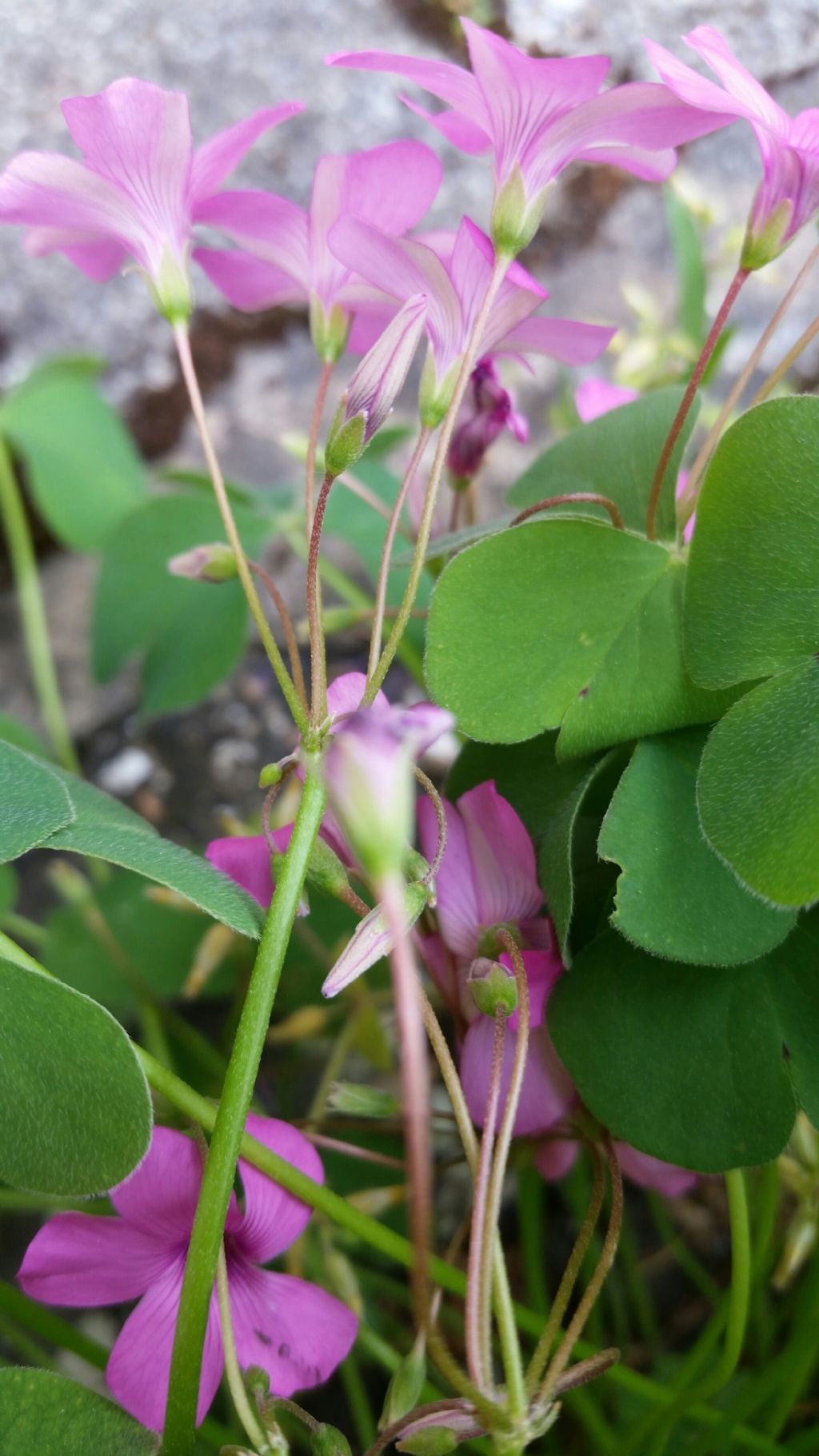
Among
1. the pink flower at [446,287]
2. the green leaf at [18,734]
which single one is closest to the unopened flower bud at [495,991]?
the pink flower at [446,287]

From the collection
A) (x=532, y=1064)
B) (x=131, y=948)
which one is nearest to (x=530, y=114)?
(x=532, y=1064)

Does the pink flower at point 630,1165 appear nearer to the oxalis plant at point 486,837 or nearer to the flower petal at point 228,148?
the oxalis plant at point 486,837

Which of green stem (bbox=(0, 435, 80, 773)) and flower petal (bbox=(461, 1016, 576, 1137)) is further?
green stem (bbox=(0, 435, 80, 773))

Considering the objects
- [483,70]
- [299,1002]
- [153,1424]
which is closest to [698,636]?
[483,70]

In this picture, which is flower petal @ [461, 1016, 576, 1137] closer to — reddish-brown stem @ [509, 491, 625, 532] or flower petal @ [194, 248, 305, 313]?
reddish-brown stem @ [509, 491, 625, 532]

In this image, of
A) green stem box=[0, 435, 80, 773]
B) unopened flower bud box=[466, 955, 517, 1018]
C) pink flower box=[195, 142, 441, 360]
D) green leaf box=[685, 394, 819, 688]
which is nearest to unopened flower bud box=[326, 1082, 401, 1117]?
Answer: unopened flower bud box=[466, 955, 517, 1018]

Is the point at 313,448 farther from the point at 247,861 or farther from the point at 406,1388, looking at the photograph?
the point at 406,1388
